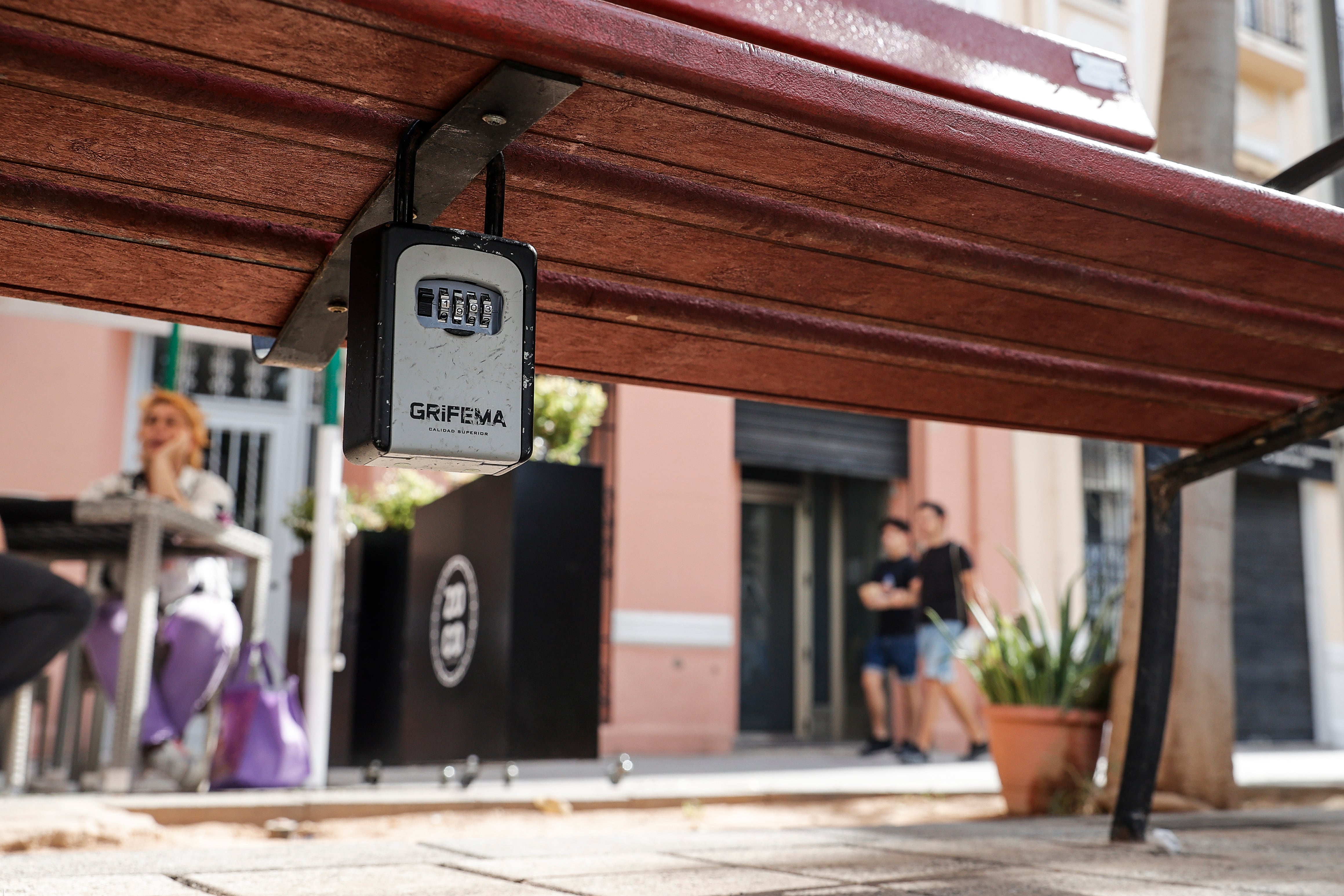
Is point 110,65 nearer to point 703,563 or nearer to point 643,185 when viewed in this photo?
point 643,185

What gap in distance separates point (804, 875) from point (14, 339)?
7239 mm

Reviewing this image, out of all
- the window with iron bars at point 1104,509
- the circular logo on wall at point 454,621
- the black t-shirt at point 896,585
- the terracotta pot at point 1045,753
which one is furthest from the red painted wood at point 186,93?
the window with iron bars at point 1104,509

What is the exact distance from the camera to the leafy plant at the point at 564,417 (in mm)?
6008

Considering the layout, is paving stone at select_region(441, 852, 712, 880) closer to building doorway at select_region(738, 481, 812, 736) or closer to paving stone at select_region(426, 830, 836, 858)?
paving stone at select_region(426, 830, 836, 858)

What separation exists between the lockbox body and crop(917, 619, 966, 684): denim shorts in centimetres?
619

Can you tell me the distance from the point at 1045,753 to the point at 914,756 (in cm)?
352

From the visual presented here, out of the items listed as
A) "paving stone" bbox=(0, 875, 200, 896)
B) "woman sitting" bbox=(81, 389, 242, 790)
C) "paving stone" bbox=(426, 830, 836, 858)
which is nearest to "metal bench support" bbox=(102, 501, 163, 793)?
"woman sitting" bbox=(81, 389, 242, 790)

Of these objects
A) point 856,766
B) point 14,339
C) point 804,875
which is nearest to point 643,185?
point 804,875

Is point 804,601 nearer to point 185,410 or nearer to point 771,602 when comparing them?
point 771,602

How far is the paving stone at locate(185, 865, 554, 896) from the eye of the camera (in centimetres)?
172

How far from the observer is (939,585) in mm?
7445

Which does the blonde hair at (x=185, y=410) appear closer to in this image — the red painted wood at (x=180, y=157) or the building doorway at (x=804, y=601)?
the red painted wood at (x=180, y=157)

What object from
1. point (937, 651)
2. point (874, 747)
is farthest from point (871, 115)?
point (874, 747)

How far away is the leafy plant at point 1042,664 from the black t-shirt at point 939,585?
3.10 meters
